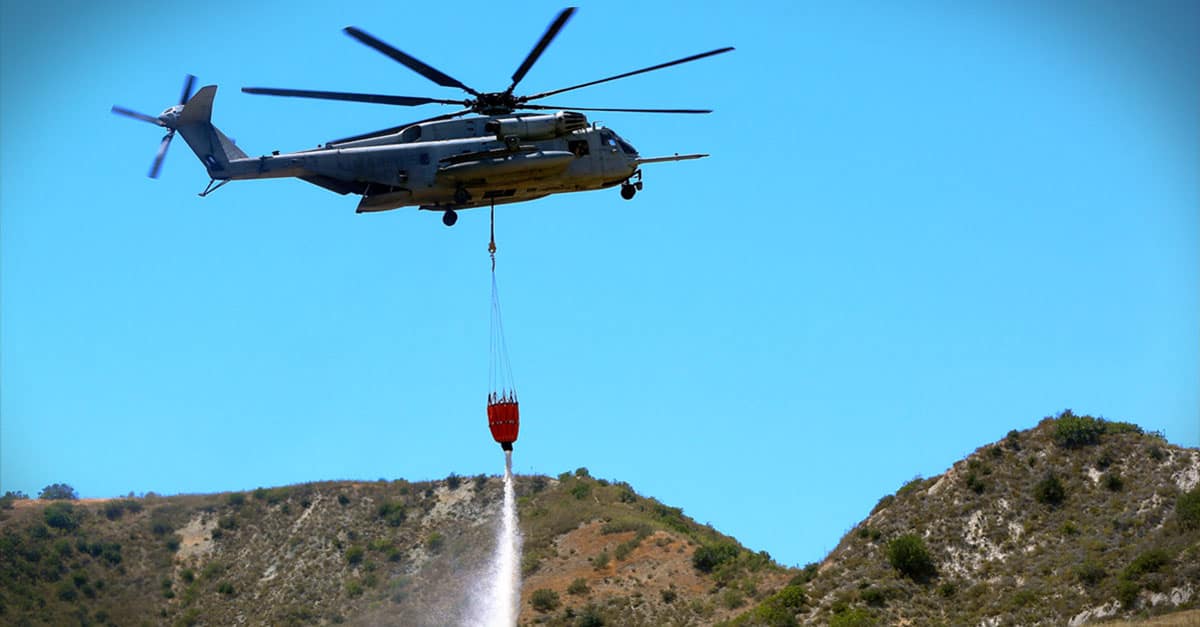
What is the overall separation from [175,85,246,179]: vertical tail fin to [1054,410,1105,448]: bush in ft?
126

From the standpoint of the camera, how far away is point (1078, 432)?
6975cm

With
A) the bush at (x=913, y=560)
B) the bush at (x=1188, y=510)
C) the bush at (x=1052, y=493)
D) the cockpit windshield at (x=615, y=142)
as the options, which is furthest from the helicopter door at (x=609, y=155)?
the bush at (x=1052, y=493)

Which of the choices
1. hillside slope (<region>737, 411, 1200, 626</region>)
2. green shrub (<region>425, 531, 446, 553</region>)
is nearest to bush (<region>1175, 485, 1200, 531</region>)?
hillside slope (<region>737, 411, 1200, 626</region>)

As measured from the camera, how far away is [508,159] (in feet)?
155

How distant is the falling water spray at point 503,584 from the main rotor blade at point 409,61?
108ft

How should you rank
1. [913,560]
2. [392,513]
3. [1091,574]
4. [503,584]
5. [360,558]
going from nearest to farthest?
[1091,574] < [913,560] < [503,584] < [360,558] < [392,513]

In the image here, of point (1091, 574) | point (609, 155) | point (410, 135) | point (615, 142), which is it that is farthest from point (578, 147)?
point (1091, 574)

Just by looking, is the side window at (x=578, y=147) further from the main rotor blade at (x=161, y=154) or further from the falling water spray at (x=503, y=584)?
the falling water spray at (x=503, y=584)

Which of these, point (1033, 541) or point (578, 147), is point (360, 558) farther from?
point (578, 147)

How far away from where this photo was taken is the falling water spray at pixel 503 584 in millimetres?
79938

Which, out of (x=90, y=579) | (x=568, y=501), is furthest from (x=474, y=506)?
(x=90, y=579)

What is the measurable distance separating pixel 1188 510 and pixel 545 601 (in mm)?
31070

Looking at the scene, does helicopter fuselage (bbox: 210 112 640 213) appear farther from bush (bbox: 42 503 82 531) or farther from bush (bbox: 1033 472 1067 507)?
bush (bbox: 42 503 82 531)

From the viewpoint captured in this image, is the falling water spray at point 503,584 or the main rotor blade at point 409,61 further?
the falling water spray at point 503,584
